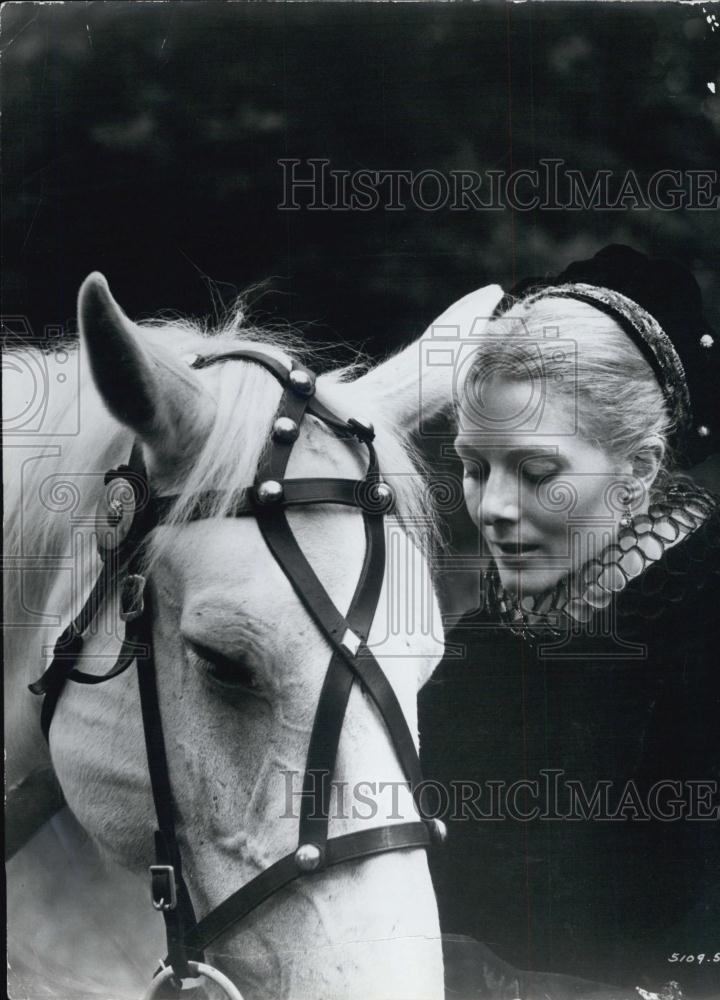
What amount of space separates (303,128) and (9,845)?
5.37 feet

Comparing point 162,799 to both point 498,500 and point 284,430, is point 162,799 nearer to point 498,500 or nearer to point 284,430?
point 284,430

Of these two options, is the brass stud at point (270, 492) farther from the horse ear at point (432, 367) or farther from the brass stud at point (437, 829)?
the brass stud at point (437, 829)

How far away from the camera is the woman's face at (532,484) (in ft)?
6.36

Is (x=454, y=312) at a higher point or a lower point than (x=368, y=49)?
lower

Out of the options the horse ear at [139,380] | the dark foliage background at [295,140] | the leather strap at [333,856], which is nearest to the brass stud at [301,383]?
the horse ear at [139,380]

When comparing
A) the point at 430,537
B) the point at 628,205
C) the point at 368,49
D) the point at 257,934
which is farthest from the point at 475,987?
the point at 368,49

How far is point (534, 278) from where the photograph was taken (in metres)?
1.99

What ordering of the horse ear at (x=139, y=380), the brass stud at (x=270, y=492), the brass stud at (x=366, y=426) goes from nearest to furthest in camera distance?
the horse ear at (x=139, y=380) < the brass stud at (x=270, y=492) < the brass stud at (x=366, y=426)

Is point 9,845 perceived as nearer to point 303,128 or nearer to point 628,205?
point 303,128

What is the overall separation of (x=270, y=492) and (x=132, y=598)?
0.30 metres

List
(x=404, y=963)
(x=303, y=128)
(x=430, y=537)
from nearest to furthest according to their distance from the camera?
1. (x=404, y=963)
2. (x=430, y=537)
3. (x=303, y=128)

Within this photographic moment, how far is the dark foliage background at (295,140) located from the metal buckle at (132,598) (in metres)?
0.65

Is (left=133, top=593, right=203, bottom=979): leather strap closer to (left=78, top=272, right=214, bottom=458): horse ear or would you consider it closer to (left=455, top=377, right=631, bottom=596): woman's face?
(left=78, top=272, right=214, bottom=458): horse ear

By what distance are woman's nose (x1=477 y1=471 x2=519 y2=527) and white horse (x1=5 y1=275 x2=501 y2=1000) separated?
0.58 feet
